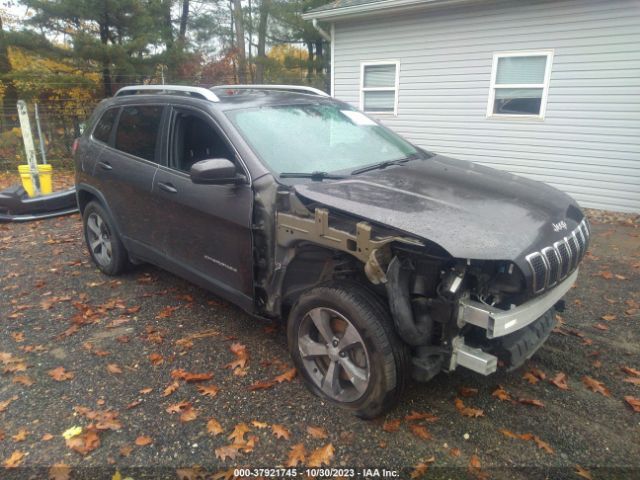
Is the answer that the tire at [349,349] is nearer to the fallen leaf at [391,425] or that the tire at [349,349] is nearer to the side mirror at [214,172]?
the fallen leaf at [391,425]

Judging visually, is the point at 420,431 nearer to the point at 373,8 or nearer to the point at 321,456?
the point at 321,456

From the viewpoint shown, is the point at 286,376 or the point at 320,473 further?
the point at 286,376

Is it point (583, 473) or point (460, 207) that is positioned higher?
point (460, 207)

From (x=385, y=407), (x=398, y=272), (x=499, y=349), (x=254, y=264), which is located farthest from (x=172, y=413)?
(x=499, y=349)

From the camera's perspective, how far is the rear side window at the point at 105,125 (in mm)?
4691

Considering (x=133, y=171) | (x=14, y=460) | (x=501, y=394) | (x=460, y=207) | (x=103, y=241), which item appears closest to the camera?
(x=14, y=460)

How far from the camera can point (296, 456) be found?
8.23 feet

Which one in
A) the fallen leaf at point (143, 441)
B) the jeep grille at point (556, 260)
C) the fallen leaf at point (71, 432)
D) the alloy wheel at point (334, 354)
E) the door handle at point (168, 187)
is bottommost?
the fallen leaf at point (71, 432)

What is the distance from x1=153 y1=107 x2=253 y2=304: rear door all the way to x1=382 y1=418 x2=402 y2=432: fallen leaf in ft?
4.19

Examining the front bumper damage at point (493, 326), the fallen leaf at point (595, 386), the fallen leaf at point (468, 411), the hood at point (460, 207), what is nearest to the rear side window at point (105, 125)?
the hood at point (460, 207)

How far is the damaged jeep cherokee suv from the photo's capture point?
7.98ft

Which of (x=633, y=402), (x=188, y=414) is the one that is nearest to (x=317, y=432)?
(x=188, y=414)

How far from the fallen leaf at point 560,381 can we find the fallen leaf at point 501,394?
1.21 ft

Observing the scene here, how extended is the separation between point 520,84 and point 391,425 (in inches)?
316
